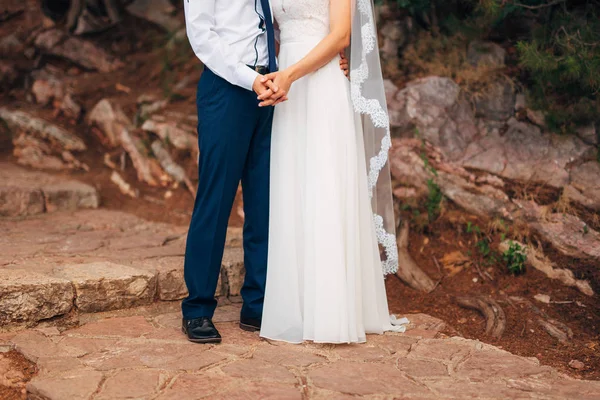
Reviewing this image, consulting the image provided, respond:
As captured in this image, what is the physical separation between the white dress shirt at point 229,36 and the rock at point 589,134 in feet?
9.58

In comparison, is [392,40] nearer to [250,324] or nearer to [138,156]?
[138,156]

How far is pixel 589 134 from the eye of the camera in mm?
4906

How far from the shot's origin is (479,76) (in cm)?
536

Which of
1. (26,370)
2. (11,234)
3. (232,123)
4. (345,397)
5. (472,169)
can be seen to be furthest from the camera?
(472,169)

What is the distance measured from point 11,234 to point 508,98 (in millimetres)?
4010

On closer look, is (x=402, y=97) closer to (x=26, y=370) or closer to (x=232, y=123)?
(x=232, y=123)

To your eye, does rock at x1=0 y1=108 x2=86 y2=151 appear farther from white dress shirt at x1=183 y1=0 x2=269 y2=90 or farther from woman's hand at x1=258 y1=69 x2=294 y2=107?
woman's hand at x1=258 y1=69 x2=294 y2=107

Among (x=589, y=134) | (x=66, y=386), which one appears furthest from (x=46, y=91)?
(x=589, y=134)

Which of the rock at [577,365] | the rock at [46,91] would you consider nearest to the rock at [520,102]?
the rock at [577,365]

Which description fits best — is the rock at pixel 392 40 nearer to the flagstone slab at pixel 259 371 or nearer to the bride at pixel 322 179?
the bride at pixel 322 179

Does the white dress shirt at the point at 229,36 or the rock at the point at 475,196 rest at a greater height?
the white dress shirt at the point at 229,36

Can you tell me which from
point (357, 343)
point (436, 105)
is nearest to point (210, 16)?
point (357, 343)

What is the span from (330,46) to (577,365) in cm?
204

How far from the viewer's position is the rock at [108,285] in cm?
347
